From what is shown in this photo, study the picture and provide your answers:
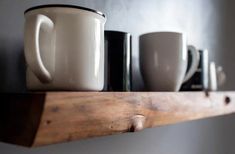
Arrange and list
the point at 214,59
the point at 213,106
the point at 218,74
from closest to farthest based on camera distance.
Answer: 1. the point at 213,106
2. the point at 218,74
3. the point at 214,59

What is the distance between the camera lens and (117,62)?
0.55 m

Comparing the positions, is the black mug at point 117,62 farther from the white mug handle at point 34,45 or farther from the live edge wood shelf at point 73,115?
the white mug handle at point 34,45

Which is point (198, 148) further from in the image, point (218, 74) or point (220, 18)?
point (220, 18)

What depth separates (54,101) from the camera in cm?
34

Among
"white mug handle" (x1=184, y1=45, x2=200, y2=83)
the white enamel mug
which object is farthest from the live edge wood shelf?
"white mug handle" (x1=184, y1=45, x2=200, y2=83)

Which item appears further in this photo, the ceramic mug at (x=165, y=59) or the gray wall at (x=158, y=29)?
the ceramic mug at (x=165, y=59)

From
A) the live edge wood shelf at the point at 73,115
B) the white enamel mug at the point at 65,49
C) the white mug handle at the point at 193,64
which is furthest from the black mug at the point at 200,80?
the white enamel mug at the point at 65,49

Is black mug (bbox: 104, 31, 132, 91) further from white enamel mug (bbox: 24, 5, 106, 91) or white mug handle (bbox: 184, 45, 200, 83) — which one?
white mug handle (bbox: 184, 45, 200, 83)

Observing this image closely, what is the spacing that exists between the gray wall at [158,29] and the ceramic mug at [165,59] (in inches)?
4.1

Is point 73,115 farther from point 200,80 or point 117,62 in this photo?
point 200,80

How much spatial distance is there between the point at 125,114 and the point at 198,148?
2.34 ft

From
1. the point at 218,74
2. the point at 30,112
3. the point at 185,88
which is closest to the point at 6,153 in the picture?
the point at 30,112

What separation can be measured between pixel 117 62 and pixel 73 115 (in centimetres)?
20

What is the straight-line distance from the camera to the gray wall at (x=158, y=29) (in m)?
0.50
